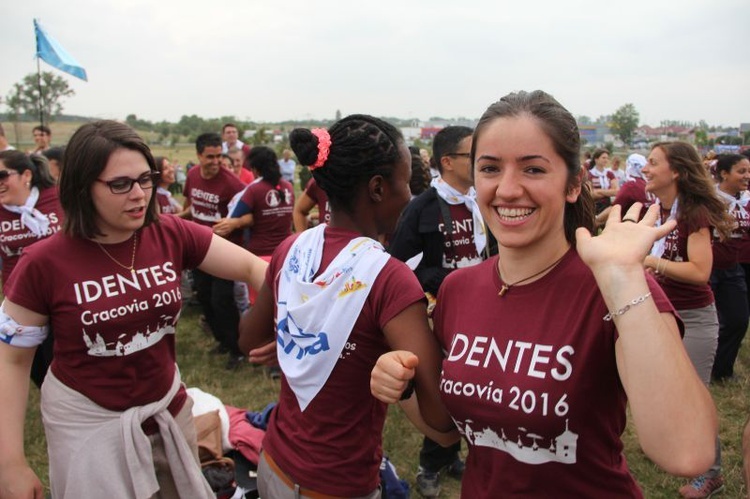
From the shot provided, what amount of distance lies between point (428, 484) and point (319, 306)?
7.75 feet

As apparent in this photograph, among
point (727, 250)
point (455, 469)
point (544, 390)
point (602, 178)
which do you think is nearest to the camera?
point (544, 390)

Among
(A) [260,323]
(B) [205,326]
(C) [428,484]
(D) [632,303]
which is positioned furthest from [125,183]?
(B) [205,326]

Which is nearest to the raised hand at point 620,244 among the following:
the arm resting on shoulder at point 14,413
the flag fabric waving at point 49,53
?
the arm resting on shoulder at point 14,413

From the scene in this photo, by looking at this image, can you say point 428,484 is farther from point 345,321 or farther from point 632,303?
point 632,303

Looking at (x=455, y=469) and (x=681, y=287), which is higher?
(x=681, y=287)

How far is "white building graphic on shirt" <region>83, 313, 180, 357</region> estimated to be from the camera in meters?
2.04

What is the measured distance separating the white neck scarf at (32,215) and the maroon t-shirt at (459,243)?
3.12 m

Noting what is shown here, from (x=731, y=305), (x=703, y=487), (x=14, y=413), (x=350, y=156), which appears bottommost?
(x=703, y=487)

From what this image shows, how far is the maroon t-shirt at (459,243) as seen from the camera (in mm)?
3627

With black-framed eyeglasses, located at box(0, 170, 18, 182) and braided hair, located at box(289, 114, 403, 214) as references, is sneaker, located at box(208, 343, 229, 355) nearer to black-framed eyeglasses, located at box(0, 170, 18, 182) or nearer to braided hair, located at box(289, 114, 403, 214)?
black-framed eyeglasses, located at box(0, 170, 18, 182)

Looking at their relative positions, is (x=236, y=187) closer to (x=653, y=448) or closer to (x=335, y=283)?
(x=335, y=283)

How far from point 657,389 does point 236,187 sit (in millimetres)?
5506

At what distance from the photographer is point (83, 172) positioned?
2.05 m

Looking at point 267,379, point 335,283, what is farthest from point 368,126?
point 267,379
